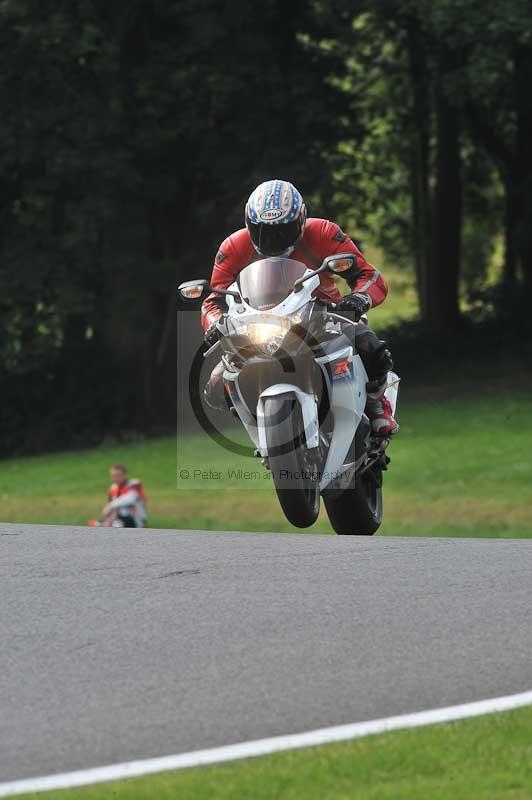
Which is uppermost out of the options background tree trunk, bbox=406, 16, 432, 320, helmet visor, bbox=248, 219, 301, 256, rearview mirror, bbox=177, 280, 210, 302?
background tree trunk, bbox=406, 16, 432, 320

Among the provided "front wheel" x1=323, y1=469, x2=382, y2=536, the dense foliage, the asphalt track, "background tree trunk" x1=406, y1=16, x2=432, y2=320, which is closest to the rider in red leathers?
"front wheel" x1=323, y1=469, x2=382, y2=536

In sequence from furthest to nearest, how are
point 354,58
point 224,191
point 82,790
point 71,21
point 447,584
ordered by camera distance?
point 354,58 < point 224,191 < point 71,21 < point 447,584 < point 82,790

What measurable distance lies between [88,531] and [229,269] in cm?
191

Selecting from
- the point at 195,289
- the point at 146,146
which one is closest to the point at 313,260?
the point at 195,289

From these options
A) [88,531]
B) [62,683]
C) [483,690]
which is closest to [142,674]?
[62,683]

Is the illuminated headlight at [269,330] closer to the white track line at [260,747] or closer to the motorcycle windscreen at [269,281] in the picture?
the motorcycle windscreen at [269,281]

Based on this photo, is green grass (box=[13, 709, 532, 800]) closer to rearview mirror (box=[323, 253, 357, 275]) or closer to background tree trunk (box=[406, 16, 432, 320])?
rearview mirror (box=[323, 253, 357, 275])

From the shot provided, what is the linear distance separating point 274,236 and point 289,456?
1332 mm

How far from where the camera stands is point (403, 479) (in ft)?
77.2

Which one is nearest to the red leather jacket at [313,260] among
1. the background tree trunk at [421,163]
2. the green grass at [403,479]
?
the green grass at [403,479]

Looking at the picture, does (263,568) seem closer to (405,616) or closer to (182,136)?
(405,616)

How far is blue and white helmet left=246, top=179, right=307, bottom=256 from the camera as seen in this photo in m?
8.51

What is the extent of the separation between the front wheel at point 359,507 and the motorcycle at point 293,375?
1.84ft

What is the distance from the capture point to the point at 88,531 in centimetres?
939
